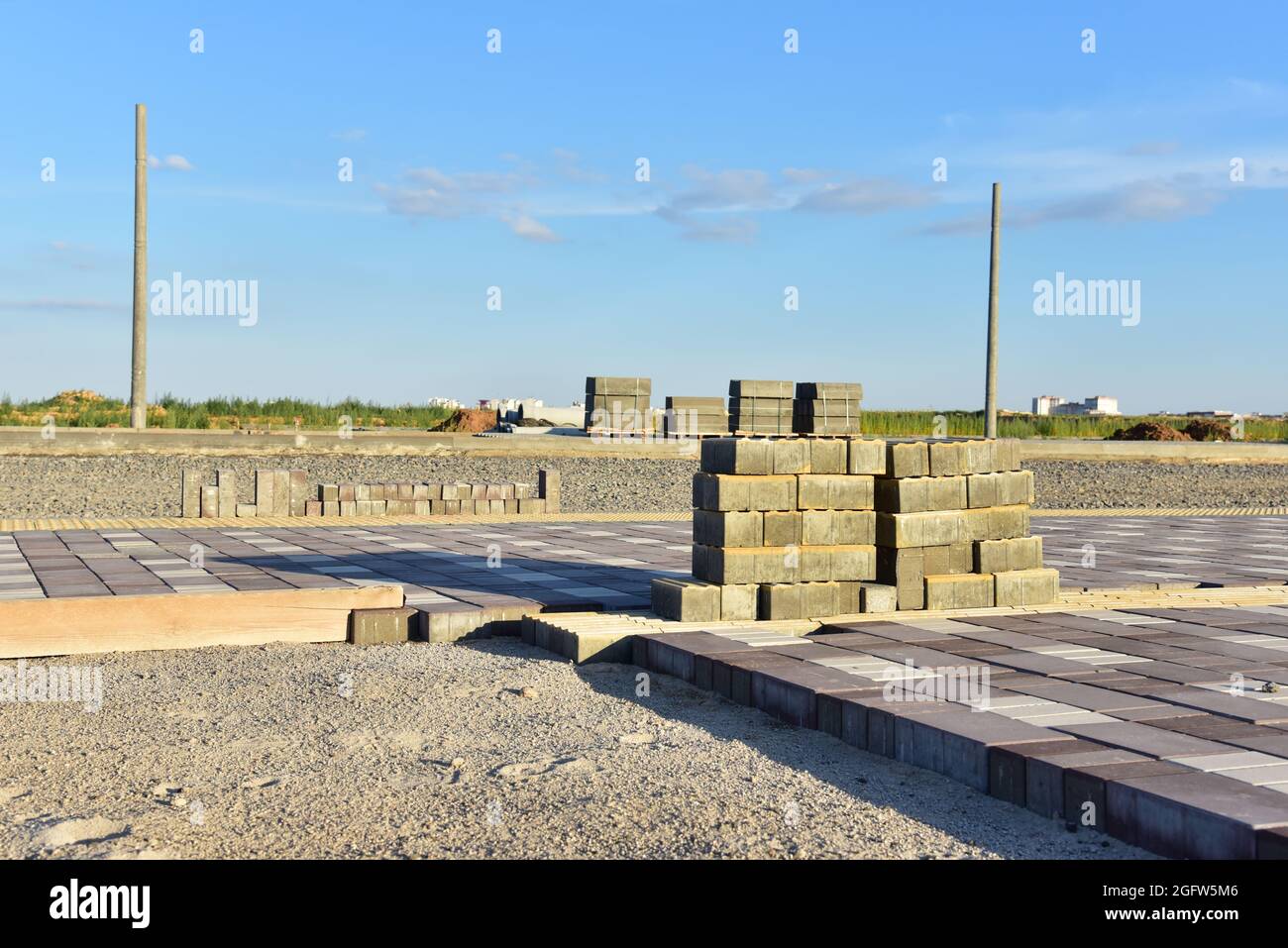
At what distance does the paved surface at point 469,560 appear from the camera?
839cm

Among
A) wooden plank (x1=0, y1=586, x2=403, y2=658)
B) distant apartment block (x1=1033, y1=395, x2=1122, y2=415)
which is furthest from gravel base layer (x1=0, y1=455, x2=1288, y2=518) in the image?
distant apartment block (x1=1033, y1=395, x2=1122, y2=415)

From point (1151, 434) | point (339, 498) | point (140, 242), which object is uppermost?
Result: point (140, 242)

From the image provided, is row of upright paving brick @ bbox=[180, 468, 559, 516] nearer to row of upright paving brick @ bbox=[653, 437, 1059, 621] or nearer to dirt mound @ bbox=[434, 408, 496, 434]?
row of upright paving brick @ bbox=[653, 437, 1059, 621]

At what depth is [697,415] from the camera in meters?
29.8

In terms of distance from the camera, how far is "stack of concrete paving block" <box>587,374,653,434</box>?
96.9 feet

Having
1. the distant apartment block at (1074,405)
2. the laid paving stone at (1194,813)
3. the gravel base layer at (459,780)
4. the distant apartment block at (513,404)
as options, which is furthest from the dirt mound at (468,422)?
the distant apartment block at (1074,405)

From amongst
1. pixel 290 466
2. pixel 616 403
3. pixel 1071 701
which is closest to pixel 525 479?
pixel 290 466

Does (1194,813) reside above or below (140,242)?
below

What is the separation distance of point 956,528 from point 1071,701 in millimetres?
2717

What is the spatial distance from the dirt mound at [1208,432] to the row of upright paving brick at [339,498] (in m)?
28.0

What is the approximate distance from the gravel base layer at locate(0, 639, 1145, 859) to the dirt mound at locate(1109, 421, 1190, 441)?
107 feet

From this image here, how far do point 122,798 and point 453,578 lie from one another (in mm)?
4875

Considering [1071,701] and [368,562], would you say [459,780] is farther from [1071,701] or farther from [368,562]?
[368,562]
